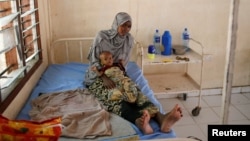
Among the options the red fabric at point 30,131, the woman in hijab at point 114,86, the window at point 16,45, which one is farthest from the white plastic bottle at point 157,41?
the red fabric at point 30,131

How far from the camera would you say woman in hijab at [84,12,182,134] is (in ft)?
6.22

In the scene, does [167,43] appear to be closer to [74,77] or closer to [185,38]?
[185,38]

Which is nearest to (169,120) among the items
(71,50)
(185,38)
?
(185,38)

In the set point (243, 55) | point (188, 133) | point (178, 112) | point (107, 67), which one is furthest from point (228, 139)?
point (243, 55)

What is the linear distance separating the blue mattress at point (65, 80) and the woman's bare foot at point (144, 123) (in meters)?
0.35

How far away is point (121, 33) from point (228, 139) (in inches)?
71.4

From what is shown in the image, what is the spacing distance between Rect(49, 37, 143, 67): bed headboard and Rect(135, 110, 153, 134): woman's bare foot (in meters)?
1.44

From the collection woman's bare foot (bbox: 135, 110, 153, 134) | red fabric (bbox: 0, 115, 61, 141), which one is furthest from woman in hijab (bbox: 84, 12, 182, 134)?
red fabric (bbox: 0, 115, 61, 141)

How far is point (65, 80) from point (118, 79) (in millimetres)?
617

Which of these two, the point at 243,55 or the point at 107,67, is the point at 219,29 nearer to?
the point at 243,55

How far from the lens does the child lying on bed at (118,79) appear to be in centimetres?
222

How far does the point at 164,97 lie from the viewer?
11.8 feet

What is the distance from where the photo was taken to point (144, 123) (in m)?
1.84

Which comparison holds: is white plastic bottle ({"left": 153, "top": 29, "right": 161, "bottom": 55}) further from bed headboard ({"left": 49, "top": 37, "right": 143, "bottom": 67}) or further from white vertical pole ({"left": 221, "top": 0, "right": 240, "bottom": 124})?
white vertical pole ({"left": 221, "top": 0, "right": 240, "bottom": 124})
